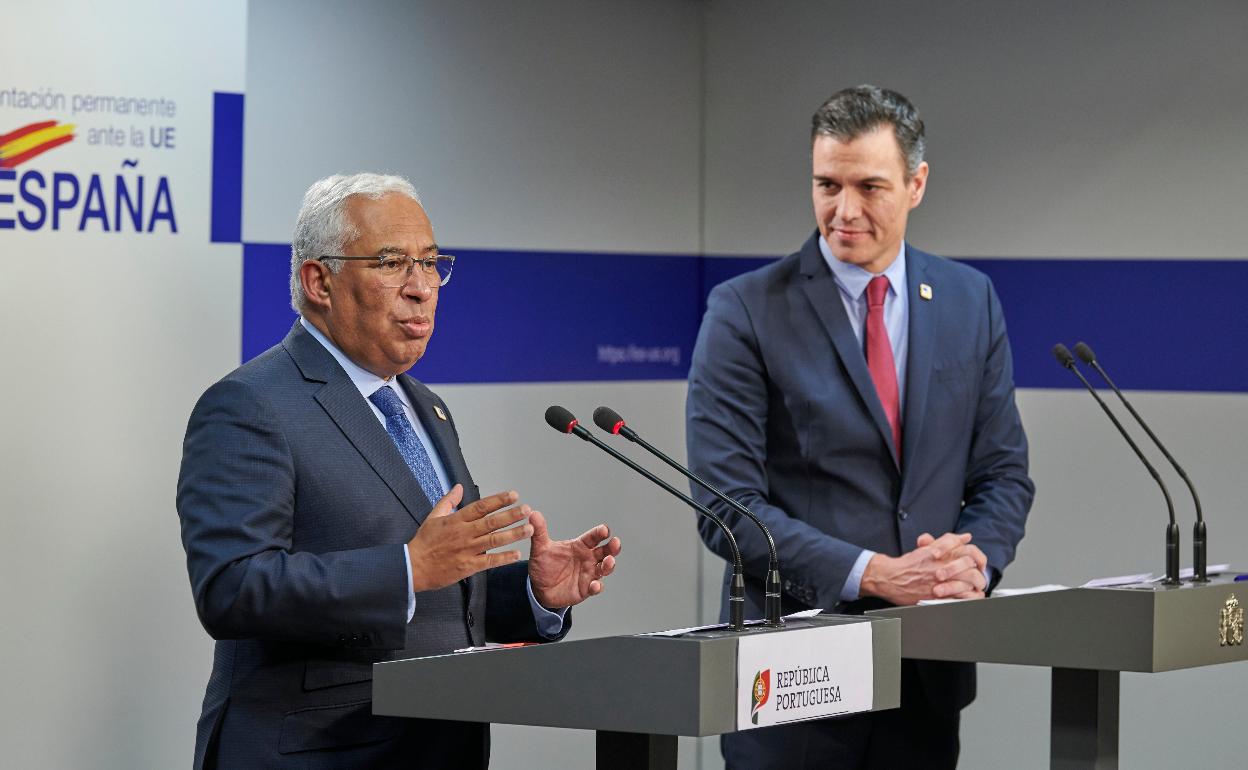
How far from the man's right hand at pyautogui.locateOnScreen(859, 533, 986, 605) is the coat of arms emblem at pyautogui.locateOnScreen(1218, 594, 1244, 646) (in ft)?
1.57

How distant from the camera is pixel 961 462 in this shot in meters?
3.69

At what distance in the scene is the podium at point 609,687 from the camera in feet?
7.11

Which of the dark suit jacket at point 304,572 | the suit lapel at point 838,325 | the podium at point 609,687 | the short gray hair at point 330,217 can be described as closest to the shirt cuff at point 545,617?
the dark suit jacket at point 304,572

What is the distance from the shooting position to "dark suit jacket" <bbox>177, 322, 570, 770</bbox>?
8.36 feet

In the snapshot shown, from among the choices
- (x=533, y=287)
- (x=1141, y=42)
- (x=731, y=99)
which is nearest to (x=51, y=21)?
(x=533, y=287)

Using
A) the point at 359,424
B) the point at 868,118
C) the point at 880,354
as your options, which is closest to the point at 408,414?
the point at 359,424

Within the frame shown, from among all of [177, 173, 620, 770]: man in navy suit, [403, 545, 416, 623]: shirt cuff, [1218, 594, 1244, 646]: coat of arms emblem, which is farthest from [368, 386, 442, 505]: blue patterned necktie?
[1218, 594, 1244, 646]: coat of arms emblem

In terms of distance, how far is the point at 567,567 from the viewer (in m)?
2.91

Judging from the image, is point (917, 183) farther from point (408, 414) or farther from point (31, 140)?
point (31, 140)

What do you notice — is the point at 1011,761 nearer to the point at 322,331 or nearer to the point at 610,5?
the point at 610,5

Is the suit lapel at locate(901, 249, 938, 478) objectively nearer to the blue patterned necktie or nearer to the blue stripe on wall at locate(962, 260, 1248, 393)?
the blue patterned necktie

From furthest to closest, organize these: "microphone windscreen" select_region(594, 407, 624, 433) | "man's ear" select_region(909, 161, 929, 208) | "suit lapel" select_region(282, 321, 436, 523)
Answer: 1. "man's ear" select_region(909, 161, 929, 208)
2. "suit lapel" select_region(282, 321, 436, 523)
3. "microphone windscreen" select_region(594, 407, 624, 433)

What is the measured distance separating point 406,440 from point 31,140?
156 centimetres

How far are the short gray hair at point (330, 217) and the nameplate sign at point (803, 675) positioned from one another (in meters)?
1.08
